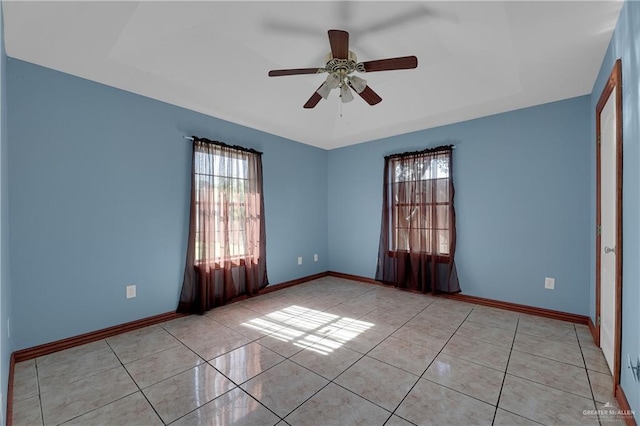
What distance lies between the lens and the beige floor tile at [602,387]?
66.7 inches

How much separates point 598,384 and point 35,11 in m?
4.50

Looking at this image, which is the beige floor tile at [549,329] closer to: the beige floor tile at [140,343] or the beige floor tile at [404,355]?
the beige floor tile at [404,355]

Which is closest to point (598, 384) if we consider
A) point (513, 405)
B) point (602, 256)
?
point (513, 405)

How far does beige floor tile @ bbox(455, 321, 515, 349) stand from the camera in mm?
2471

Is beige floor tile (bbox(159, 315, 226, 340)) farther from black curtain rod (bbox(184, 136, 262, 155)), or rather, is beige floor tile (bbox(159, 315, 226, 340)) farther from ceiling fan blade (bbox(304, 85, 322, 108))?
ceiling fan blade (bbox(304, 85, 322, 108))

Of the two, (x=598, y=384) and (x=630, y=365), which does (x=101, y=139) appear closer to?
(x=630, y=365)

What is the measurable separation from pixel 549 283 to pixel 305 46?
3.56 m

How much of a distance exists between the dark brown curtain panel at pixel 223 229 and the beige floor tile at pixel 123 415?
1.45 metres

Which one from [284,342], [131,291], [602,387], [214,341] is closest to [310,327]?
[284,342]

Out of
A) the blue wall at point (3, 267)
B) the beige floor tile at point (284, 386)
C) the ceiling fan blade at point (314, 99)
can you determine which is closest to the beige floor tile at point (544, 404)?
the beige floor tile at point (284, 386)

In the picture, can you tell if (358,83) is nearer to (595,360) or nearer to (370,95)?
(370,95)

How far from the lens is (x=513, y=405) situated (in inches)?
65.6

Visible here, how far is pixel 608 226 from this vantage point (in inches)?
85.4

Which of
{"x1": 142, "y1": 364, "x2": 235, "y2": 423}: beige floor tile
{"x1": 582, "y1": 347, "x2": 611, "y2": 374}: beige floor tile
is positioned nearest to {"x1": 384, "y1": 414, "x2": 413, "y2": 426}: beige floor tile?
{"x1": 142, "y1": 364, "x2": 235, "y2": 423}: beige floor tile
